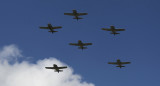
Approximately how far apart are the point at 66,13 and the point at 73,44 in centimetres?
1303

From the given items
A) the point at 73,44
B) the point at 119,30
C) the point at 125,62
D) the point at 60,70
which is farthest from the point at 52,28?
the point at 125,62

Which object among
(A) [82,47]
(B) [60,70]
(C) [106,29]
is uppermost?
(C) [106,29]

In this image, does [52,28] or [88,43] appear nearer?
[52,28]

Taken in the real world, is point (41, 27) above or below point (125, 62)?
above

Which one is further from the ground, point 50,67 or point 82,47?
point 82,47

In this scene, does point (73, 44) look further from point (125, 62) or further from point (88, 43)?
point (125, 62)

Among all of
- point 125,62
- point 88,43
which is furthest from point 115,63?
point 88,43

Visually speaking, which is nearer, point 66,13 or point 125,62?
point 66,13

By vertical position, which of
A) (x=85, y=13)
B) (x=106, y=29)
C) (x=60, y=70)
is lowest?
(x=60, y=70)

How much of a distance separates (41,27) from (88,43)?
64.4 ft

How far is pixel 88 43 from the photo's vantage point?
330ft

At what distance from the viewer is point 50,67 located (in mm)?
98875

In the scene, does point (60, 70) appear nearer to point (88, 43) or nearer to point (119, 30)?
point (88, 43)

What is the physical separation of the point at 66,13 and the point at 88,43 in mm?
16174
